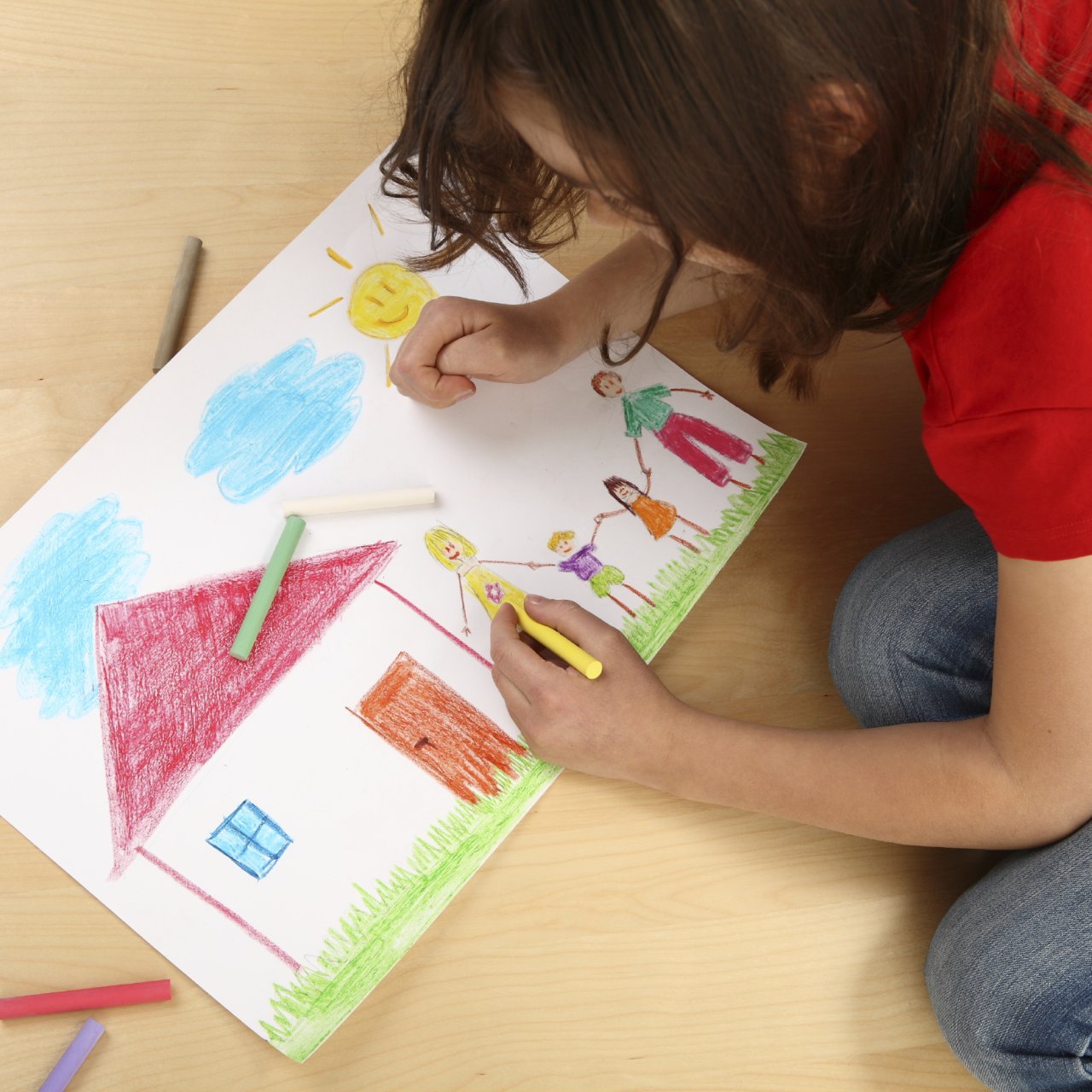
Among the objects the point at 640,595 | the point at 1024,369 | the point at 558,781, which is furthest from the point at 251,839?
the point at 1024,369

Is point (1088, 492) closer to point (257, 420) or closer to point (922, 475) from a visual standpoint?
point (922, 475)

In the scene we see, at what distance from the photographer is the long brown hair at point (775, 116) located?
38 centimetres

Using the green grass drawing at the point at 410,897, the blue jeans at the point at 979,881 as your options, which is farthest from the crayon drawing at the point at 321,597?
the blue jeans at the point at 979,881

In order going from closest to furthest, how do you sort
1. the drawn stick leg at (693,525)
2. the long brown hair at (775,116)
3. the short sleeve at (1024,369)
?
the long brown hair at (775,116), the short sleeve at (1024,369), the drawn stick leg at (693,525)

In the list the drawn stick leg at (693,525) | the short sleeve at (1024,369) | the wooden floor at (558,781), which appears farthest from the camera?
the drawn stick leg at (693,525)

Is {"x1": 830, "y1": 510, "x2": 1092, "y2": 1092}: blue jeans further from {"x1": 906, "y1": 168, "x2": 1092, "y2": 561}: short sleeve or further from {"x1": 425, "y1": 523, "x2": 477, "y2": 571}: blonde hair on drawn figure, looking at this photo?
{"x1": 425, "y1": 523, "x2": 477, "y2": 571}: blonde hair on drawn figure

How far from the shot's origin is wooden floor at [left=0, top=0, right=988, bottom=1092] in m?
0.59

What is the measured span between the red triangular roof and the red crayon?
2.7 inches

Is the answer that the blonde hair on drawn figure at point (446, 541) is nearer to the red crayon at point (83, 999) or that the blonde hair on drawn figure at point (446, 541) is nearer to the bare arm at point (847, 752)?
the bare arm at point (847, 752)

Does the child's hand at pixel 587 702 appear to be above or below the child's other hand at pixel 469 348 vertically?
below

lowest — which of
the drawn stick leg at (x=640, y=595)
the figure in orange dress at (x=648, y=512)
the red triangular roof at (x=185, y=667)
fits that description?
the drawn stick leg at (x=640, y=595)

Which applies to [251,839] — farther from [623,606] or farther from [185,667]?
[623,606]

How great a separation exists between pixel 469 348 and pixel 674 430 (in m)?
0.16

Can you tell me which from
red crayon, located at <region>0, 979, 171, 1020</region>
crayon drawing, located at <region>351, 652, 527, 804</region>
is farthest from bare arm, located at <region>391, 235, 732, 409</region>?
red crayon, located at <region>0, 979, 171, 1020</region>
